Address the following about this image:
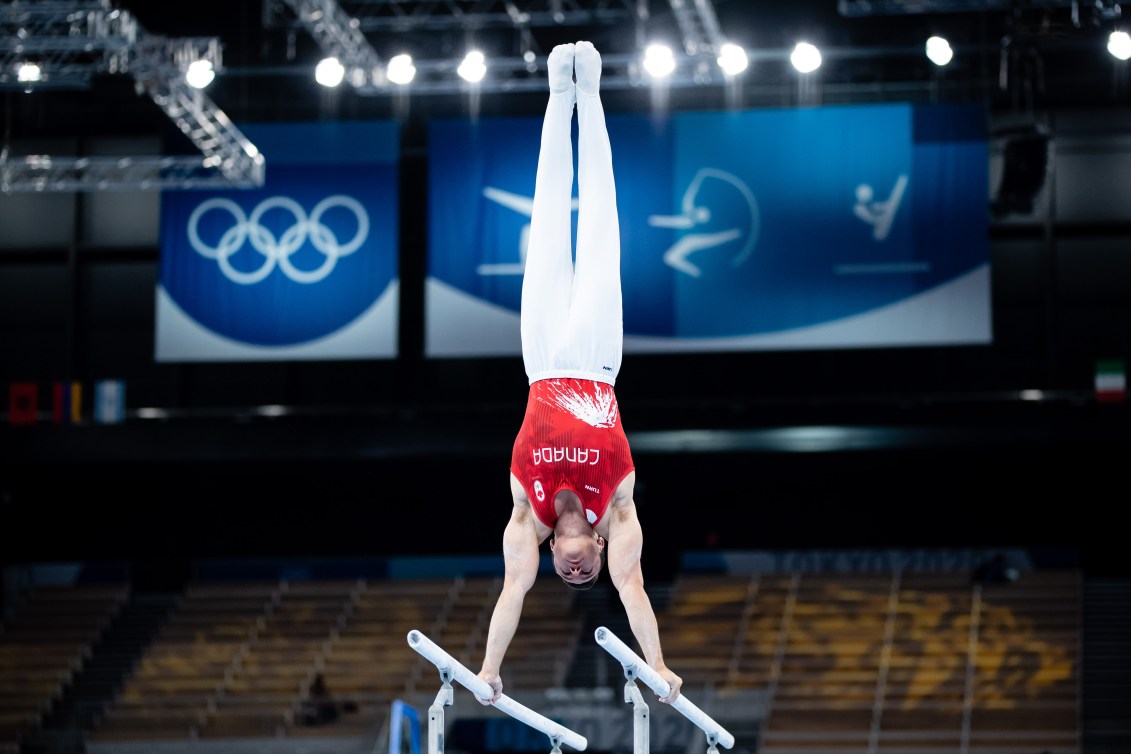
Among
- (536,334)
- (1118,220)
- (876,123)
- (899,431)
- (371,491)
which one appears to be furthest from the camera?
(371,491)

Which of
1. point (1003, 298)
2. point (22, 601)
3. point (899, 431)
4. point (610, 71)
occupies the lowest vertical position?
point (22, 601)

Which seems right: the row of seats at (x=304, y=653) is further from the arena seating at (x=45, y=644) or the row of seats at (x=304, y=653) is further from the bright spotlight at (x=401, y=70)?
the bright spotlight at (x=401, y=70)

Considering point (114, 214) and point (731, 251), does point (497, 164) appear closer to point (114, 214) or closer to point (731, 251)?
point (731, 251)

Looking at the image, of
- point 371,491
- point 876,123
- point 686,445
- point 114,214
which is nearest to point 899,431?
point 686,445

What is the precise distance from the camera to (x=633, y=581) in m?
7.20

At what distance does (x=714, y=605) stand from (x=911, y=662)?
2.92m

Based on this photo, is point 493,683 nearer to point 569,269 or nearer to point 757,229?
point 569,269

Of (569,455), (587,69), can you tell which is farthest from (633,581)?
(587,69)

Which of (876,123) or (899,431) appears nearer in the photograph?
(876,123)

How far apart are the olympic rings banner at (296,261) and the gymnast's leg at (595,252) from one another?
36.7ft

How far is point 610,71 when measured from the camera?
750 inches

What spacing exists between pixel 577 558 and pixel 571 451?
22.1 inches

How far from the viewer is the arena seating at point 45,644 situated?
19.3 meters

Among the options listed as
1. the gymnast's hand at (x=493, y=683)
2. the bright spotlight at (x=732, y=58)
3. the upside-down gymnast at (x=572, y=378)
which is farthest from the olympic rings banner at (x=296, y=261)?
the gymnast's hand at (x=493, y=683)
